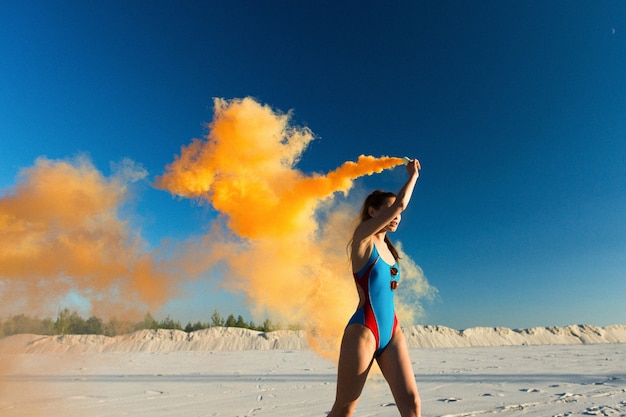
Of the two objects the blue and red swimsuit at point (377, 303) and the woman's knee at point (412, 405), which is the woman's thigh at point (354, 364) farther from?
the woman's knee at point (412, 405)

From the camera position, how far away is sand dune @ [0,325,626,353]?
1679 inches

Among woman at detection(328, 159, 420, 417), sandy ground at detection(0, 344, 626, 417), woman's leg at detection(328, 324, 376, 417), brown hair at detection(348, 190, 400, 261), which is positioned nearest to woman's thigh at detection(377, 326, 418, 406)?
woman at detection(328, 159, 420, 417)

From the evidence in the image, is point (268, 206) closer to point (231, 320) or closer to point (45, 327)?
point (45, 327)

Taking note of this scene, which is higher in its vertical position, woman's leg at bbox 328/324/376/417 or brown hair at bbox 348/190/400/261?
brown hair at bbox 348/190/400/261

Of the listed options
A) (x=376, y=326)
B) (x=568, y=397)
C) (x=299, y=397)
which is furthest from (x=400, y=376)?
(x=568, y=397)

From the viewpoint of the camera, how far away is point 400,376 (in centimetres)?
313

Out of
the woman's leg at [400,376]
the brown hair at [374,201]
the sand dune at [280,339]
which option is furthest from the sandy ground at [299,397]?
the sand dune at [280,339]

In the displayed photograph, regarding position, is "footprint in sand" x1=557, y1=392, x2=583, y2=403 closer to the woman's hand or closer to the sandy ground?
the sandy ground

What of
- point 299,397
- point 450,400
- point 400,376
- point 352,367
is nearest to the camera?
point 352,367

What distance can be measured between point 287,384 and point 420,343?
39.1 metres

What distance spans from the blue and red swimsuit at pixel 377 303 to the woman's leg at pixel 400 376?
6cm

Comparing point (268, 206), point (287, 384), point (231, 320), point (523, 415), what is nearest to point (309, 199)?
point (268, 206)

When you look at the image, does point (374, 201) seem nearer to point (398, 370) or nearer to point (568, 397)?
point (398, 370)

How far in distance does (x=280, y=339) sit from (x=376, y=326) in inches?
1801
